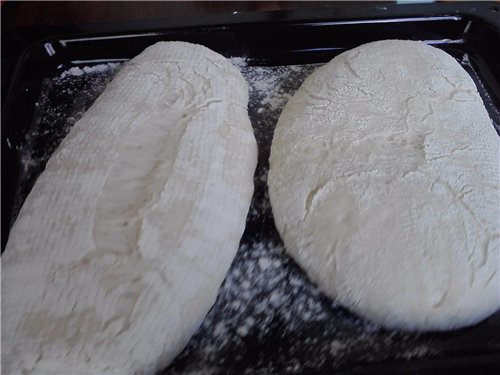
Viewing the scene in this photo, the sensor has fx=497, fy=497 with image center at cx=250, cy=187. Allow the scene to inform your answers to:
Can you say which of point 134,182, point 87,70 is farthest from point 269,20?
point 134,182

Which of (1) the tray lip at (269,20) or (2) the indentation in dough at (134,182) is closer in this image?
(2) the indentation in dough at (134,182)

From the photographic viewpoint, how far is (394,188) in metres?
0.84

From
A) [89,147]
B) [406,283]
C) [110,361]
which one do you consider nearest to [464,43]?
[406,283]

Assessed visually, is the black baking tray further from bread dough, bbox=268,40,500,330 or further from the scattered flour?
bread dough, bbox=268,40,500,330

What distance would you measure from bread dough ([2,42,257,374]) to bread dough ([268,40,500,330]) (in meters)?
0.12

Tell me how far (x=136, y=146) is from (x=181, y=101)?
0.46 ft

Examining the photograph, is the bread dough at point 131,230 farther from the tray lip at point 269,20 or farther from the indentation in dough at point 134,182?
the tray lip at point 269,20

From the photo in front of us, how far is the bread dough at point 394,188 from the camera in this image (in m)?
0.75

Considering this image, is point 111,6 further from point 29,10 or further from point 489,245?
point 489,245

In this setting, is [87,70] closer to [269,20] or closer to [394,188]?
[269,20]

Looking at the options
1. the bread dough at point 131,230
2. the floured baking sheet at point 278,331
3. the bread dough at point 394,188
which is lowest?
the floured baking sheet at point 278,331

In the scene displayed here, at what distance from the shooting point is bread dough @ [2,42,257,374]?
2.26 ft

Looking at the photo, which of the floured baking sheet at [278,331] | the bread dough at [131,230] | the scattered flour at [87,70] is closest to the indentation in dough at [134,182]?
the bread dough at [131,230]

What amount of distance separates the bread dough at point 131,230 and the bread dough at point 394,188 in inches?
4.8
